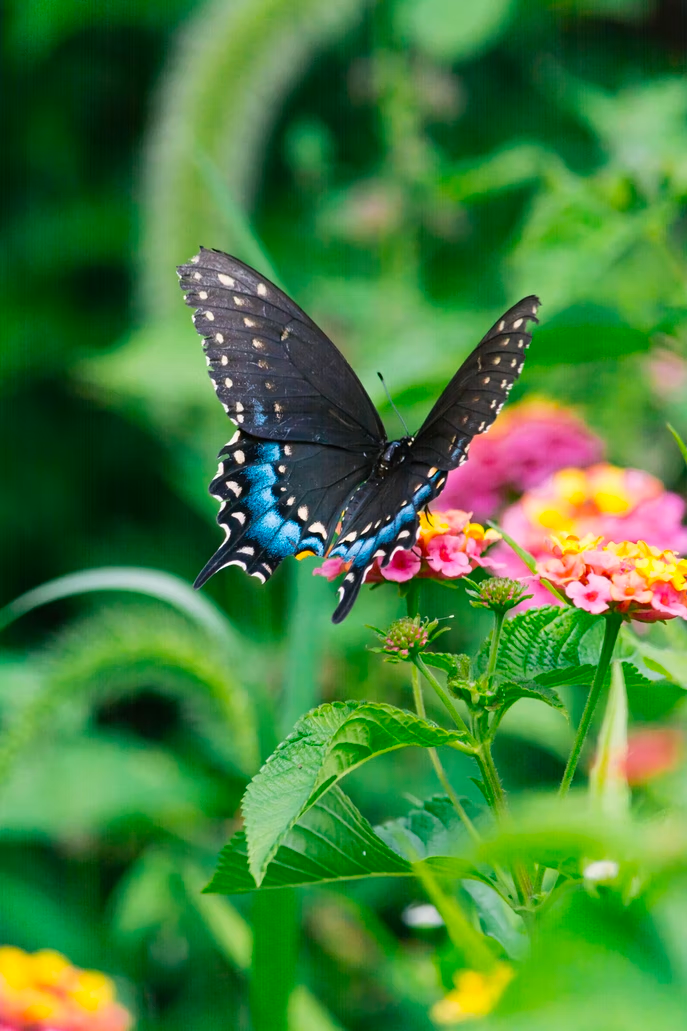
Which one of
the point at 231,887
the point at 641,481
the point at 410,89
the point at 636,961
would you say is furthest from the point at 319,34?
the point at 636,961

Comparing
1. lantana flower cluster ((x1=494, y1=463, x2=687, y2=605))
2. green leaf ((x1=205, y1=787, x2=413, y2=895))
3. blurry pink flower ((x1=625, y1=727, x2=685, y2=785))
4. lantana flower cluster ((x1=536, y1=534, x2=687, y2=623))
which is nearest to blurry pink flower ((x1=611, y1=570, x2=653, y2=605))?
→ lantana flower cluster ((x1=536, y1=534, x2=687, y2=623))

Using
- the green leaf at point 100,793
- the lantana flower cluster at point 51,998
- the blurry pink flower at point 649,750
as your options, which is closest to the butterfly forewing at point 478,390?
the lantana flower cluster at point 51,998

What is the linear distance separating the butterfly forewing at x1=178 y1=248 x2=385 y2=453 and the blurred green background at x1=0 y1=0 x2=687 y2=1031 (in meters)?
0.07

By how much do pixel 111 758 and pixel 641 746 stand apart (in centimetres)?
96

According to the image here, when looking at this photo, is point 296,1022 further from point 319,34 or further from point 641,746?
point 319,34

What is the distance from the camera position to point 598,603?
73 cm

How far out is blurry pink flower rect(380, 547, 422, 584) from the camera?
858mm

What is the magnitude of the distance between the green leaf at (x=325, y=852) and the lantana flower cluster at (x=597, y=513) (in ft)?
1.51

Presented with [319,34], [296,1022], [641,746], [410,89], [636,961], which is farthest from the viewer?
[319,34]

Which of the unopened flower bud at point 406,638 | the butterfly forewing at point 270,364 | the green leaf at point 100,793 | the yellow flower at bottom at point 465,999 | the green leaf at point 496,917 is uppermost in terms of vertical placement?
the butterfly forewing at point 270,364

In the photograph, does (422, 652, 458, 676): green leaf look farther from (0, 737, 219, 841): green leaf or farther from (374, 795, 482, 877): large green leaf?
(0, 737, 219, 841): green leaf

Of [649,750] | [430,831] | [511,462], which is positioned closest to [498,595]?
[430,831]

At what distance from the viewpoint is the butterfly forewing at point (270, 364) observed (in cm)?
124

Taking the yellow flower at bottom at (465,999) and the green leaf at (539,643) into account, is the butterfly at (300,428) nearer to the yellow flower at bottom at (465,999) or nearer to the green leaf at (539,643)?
the green leaf at (539,643)
